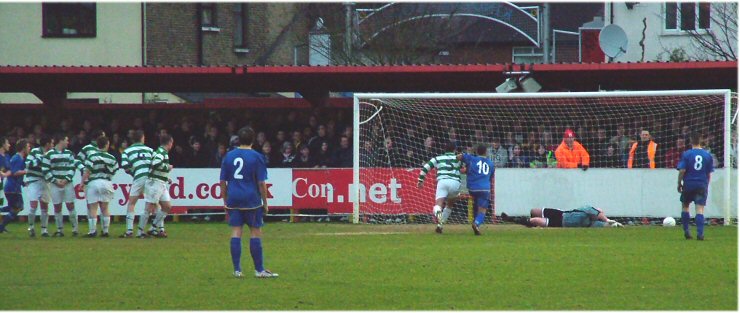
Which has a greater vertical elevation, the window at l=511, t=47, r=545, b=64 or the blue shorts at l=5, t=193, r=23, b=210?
the window at l=511, t=47, r=545, b=64

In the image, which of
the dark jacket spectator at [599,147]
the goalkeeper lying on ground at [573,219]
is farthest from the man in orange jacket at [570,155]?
the goalkeeper lying on ground at [573,219]

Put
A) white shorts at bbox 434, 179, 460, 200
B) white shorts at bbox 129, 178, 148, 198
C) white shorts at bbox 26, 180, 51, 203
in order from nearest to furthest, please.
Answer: white shorts at bbox 129, 178, 148, 198
white shorts at bbox 26, 180, 51, 203
white shorts at bbox 434, 179, 460, 200

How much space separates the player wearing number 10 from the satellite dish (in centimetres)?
1765

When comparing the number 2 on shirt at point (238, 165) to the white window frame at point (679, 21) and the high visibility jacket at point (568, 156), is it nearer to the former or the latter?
the high visibility jacket at point (568, 156)

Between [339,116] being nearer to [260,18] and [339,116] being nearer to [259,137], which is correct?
[259,137]

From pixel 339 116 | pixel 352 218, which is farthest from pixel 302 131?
pixel 352 218

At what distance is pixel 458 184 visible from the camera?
22266 mm

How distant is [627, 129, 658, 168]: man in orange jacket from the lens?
25102 millimetres

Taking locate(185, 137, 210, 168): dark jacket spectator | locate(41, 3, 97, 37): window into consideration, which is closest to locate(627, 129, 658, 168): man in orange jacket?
locate(185, 137, 210, 168): dark jacket spectator

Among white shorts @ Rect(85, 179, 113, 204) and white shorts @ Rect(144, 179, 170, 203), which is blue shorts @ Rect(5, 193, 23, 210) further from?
white shorts @ Rect(144, 179, 170, 203)

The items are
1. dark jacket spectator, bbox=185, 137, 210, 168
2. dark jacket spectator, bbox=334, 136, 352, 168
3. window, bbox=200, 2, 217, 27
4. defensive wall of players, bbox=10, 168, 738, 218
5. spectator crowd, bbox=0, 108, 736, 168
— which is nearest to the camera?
defensive wall of players, bbox=10, 168, 738, 218

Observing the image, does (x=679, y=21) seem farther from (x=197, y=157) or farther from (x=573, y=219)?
(x=197, y=157)

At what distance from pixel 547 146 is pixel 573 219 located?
2.95 meters

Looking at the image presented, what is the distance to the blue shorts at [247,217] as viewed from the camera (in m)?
13.4
